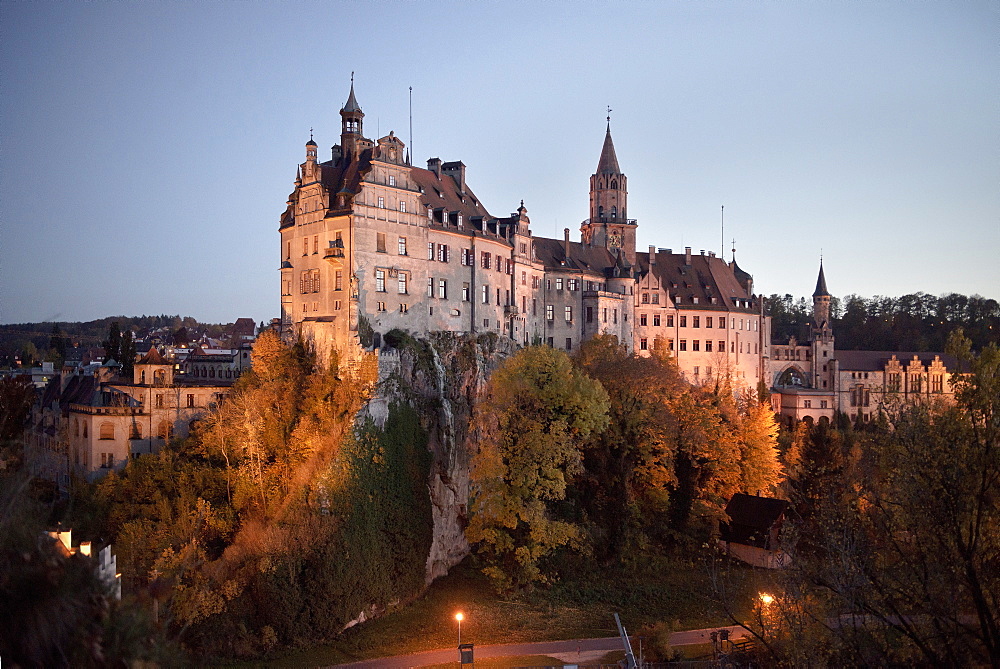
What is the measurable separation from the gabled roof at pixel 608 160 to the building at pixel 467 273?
0.42 m

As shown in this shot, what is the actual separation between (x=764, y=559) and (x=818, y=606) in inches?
1001

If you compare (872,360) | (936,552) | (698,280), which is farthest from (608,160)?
(936,552)

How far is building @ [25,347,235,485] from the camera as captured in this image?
44.6 meters

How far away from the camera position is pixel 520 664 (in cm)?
3052

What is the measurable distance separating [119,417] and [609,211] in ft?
149

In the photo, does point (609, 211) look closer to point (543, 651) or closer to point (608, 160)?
point (608, 160)

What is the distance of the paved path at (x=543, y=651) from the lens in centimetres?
3119

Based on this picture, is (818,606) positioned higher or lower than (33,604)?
lower

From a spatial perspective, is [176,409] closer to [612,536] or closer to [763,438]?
[612,536]

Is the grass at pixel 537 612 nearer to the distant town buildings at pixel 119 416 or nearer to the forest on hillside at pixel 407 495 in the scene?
the forest on hillside at pixel 407 495

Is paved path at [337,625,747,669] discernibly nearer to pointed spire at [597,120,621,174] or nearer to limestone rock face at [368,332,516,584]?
limestone rock face at [368,332,516,584]

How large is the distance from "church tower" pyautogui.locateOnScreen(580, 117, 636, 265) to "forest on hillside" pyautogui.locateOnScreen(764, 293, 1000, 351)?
1219 inches

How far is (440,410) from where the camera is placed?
42.5 metres

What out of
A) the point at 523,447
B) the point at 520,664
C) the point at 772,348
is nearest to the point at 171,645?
the point at 520,664
